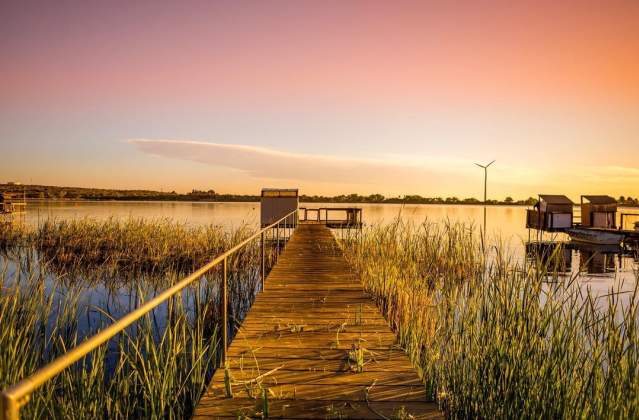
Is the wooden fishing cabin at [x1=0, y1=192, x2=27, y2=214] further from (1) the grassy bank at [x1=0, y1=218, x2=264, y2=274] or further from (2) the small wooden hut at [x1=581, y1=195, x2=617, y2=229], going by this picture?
(2) the small wooden hut at [x1=581, y1=195, x2=617, y2=229]

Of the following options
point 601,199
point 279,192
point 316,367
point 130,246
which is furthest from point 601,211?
point 316,367

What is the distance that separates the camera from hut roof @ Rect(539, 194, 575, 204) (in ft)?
90.7

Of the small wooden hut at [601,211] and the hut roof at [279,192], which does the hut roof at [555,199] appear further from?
the hut roof at [279,192]

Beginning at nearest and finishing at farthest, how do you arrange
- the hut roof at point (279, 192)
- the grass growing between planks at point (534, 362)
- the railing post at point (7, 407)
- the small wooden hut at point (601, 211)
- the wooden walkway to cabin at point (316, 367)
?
1. the railing post at point (7, 407)
2. the wooden walkway to cabin at point (316, 367)
3. the grass growing between planks at point (534, 362)
4. the hut roof at point (279, 192)
5. the small wooden hut at point (601, 211)

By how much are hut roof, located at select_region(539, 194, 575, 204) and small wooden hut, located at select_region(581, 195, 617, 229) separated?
3.77 feet

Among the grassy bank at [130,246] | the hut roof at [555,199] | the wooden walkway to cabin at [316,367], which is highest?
the hut roof at [555,199]

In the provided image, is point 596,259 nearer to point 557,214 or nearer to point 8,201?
point 557,214

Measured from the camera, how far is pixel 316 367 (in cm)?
332

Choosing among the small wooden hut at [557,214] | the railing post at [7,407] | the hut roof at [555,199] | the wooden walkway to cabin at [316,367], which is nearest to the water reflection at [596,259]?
the small wooden hut at [557,214]

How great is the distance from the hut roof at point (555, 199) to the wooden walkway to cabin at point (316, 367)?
86.2 ft

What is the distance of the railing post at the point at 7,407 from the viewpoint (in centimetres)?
100

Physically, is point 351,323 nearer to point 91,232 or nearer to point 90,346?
point 90,346

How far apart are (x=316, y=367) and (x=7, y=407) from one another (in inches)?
100

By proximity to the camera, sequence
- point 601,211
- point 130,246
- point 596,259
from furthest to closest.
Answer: point 601,211 < point 596,259 < point 130,246
